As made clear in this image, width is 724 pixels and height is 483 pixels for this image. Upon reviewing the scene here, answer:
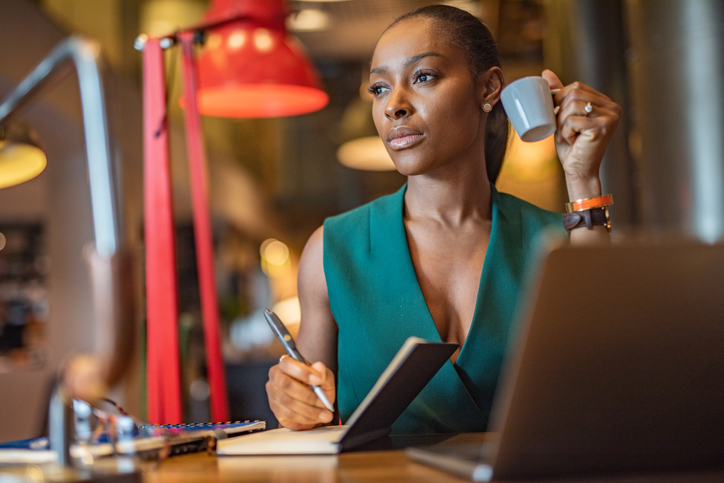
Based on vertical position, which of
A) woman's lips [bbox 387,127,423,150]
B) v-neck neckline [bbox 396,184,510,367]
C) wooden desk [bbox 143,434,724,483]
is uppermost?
woman's lips [bbox 387,127,423,150]

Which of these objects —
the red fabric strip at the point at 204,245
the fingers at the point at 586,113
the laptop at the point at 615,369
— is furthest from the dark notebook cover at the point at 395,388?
the red fabric strip at the point at 204,245

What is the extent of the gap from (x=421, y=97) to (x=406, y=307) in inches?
15.6

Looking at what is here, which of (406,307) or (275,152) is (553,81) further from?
(275,152)

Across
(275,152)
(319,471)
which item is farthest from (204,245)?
(275,152)

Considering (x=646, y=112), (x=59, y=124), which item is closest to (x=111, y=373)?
(x=646, y=112)

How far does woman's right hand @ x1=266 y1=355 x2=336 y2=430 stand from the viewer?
37.4 inches

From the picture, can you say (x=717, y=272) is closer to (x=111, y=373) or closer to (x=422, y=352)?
(x=422, y=352)

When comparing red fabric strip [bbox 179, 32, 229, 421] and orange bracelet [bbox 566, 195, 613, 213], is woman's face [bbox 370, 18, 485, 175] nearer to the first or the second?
orange bracelet [bbox 566, 195, 613, 213]

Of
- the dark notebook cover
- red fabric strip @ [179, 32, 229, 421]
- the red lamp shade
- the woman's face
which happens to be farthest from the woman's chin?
the red lamp shade

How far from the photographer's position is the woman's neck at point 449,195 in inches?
55.1

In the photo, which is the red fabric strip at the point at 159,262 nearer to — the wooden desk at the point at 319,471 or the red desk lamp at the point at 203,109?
the red desk lamp at the point at 203,109

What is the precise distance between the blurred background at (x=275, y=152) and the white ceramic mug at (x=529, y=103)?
1.25 ft

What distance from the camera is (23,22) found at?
348cm

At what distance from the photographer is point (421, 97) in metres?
1.29
